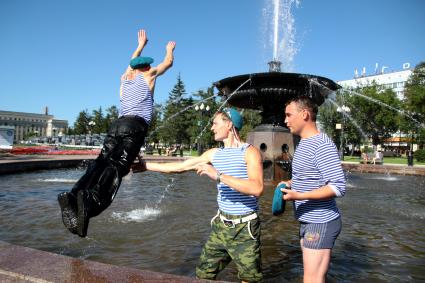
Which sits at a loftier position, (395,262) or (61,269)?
(61,269)

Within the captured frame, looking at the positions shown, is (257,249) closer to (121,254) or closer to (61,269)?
(61,269)

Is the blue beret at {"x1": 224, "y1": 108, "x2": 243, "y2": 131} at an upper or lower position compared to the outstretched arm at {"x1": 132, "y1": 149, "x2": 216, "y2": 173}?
upper

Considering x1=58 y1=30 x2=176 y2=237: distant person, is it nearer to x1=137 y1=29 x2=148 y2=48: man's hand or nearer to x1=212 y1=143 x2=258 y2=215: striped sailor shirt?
x1=137 y1=29 x2=148 y2=48: man's hand

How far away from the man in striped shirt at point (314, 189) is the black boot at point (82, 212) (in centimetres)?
165

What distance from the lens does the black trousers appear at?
3391 mm

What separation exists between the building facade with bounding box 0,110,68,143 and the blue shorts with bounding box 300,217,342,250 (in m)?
161

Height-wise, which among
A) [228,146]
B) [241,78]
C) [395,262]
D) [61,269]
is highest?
[241,78]

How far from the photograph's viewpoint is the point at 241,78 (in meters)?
12.9

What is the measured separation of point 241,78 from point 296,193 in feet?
34.3

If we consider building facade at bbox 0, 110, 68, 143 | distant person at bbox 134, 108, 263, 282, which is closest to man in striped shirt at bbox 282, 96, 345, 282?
distant person at bbox 134, 108, 263, 282

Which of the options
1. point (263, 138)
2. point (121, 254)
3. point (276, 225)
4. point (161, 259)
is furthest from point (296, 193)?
point (263, 138)

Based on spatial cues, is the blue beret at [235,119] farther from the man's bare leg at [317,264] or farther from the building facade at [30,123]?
the building facade at [30,123]

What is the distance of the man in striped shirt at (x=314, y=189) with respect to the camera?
2627 millimetres

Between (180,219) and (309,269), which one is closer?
(309,269)
